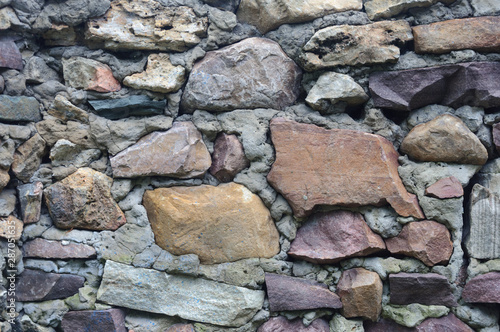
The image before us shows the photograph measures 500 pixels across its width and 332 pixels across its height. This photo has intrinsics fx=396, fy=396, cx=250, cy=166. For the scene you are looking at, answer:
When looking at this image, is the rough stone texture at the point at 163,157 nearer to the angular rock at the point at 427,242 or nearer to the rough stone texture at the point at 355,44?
the rough stone texture at the point at 355,44

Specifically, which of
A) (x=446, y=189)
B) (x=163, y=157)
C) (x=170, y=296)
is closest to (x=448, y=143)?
(x=446, y=189)

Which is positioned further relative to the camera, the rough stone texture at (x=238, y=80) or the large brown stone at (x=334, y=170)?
the rough stone texture at (x=238, y=80)

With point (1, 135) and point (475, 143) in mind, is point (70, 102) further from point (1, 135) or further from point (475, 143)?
point (475, 143)

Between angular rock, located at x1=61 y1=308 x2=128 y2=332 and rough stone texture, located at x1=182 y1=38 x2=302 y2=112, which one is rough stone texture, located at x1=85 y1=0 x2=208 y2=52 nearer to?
rough stone texture, located at x1=182 y1=38 x2=302 y2=112

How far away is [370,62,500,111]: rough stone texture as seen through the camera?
1584 mm

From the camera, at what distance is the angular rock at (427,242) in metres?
1.53

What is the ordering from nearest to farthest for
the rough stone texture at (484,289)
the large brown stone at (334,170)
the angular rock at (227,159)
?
1. the rough stone texture at (484,289)
2. the large brown stone at (334,170)
3. the angular rock at (227,159)

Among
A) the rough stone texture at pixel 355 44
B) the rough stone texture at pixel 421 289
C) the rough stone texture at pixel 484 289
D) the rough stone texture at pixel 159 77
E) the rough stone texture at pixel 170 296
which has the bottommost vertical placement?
the rough stone texture at pixel 170 296

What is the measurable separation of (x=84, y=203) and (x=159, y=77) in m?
0.62

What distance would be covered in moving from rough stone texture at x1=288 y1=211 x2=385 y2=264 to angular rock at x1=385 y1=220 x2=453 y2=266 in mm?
99

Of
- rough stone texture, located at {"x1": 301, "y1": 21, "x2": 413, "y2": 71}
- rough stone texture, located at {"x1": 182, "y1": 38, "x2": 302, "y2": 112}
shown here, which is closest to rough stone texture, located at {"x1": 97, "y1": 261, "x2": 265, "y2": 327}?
rough stone texture, located at {"x1": 182, "y1": 38, "x2": 302, "y2": 112}

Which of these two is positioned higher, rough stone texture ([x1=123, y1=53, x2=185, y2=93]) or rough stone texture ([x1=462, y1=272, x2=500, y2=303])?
rough stone texture ([x1=123, y1=53, x2=185, y2=93])

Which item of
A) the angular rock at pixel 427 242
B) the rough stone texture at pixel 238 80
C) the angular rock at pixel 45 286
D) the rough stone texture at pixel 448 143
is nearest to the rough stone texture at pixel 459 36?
the rough stone texture at pixel 448 143

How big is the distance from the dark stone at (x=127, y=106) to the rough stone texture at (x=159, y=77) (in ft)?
0.18
